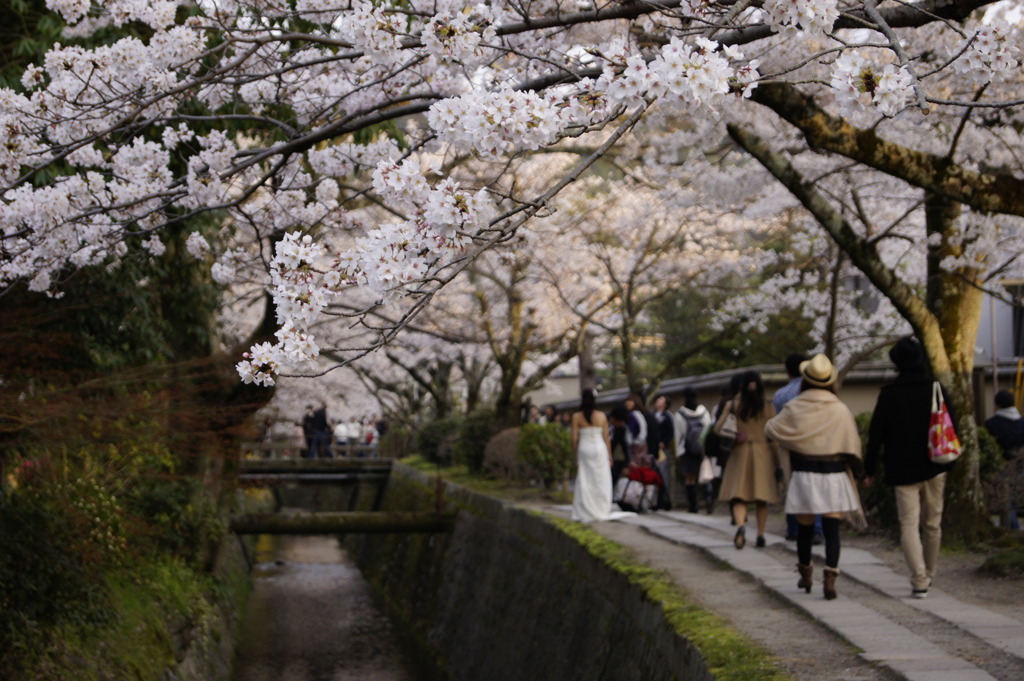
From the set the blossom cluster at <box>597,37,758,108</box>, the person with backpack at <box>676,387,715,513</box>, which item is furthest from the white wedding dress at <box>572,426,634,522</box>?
the blossom cluster at <box>597,37,758,108</box>

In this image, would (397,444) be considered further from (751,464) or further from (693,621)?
(693,621)

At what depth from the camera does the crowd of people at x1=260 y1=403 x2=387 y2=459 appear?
32531 millimetres

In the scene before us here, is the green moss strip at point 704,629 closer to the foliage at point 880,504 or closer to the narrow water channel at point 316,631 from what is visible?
the foliage at point 880,504

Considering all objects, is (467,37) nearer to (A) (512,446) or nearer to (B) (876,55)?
Result: (B) (876,55)

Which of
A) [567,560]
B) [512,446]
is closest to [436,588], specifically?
[512,446]

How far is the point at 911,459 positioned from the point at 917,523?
418mm

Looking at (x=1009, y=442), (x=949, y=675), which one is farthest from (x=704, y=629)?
(x=1009, y=442)

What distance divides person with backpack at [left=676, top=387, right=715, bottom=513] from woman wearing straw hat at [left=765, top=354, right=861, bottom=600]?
693 centimetres

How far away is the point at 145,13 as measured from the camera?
23.0 feet

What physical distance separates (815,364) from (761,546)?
2.85 metres

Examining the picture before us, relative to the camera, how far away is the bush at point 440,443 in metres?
24.9

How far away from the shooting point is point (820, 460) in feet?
24.1

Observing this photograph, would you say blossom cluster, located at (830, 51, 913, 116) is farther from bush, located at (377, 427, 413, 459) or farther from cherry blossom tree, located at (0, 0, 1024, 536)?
bush, located at (377, 427, 413, 459)

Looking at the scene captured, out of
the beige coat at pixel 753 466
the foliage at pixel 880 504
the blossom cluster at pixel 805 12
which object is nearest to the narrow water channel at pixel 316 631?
the foliage at pixel 880 504
